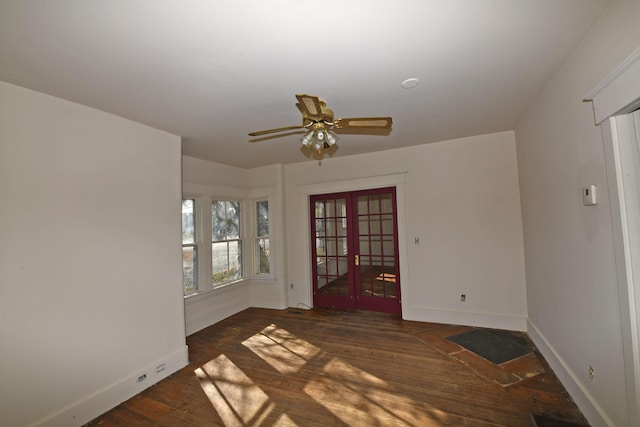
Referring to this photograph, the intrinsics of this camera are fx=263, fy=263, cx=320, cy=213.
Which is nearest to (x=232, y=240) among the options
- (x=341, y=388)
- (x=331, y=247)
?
(x=331, y=247)

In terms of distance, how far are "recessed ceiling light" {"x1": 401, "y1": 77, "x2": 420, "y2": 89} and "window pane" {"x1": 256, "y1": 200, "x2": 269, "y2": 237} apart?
136 inches

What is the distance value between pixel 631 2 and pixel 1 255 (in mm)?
4090

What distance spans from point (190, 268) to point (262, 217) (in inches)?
62.8

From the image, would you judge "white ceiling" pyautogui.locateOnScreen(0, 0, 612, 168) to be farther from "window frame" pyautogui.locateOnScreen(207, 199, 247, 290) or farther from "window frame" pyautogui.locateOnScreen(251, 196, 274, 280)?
"window frame" pyautogui.locateOnScreen(251, 196, 274, 280)

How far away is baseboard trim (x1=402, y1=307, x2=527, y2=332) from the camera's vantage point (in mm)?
3529

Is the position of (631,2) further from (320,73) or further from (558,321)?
(558,321)

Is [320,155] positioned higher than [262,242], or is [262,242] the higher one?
[320,155]

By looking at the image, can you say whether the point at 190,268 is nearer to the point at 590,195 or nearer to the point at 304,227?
the point at 304,227

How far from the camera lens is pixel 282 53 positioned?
174 centimetres

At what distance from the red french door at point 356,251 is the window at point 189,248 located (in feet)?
6.58

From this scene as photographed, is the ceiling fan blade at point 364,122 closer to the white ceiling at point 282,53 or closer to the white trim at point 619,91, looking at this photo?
the white ceiling at point 282,53

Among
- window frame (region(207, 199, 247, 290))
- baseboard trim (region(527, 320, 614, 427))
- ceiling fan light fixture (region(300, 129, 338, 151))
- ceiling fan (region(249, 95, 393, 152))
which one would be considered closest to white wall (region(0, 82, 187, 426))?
window frame (region(207, 199, 247, 290))

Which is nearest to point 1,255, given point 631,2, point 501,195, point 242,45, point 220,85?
point 220,85

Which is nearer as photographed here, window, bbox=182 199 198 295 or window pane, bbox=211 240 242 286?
window, bbox=182 199 198 295
